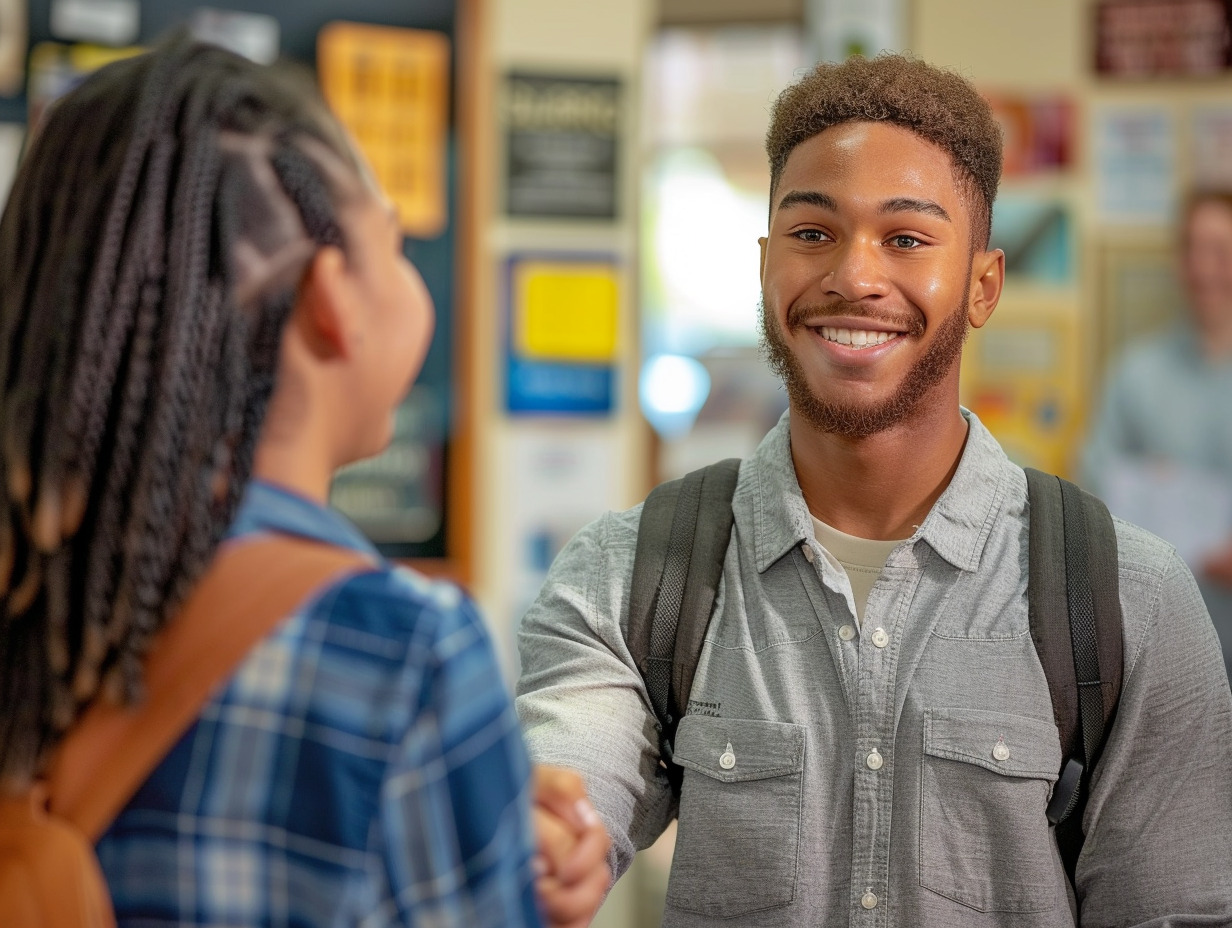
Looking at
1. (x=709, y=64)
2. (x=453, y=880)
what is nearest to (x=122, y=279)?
(x=453, y=880)

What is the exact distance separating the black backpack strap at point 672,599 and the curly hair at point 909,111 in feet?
1.35

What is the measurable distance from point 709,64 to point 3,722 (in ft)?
11.1

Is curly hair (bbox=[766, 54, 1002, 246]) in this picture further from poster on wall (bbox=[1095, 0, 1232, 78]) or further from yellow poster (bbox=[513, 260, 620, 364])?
poster on wall (bbox=[1095, 0, 1232, 78])

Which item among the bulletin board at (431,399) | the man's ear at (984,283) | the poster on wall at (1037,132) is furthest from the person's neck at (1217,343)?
the man's ear at (984,283)

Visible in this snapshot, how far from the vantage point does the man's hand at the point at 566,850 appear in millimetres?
1028

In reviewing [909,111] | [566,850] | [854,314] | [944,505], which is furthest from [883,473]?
[566,850]

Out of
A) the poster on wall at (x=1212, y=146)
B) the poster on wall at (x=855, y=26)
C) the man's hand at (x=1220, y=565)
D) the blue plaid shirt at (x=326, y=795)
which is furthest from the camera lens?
the poster on wall at (x=1212, y=146)

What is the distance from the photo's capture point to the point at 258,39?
3555mm

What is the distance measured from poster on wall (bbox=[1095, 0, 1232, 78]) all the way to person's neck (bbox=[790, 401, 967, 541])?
9.39ft

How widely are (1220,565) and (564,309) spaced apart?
1840 millimetres

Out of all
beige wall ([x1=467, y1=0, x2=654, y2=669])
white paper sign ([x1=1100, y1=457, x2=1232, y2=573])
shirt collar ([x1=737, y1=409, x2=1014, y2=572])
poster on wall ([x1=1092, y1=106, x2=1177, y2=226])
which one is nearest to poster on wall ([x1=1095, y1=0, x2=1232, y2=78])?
poster on wall ([x1=1092, y1=106, x2=1177, y2=226])

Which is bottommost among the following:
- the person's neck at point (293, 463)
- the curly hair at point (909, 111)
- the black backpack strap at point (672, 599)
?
the black backpack strap at point (672, 599)

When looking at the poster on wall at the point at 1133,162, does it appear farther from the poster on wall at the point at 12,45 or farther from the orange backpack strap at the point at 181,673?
the orange backpack strap at the point at 181,673

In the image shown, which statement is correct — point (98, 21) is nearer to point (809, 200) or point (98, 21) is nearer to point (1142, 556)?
point (809, 200)
